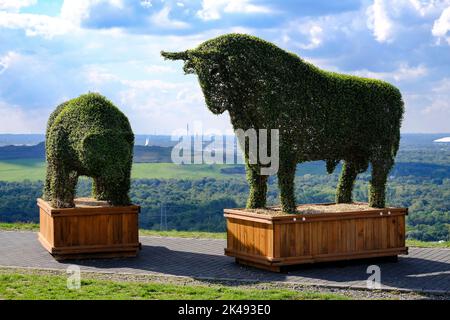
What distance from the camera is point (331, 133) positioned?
446 inches

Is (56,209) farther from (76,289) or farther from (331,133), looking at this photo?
(331,133)

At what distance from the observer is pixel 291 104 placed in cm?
1102

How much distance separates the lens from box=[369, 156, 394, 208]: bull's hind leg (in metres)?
11.9

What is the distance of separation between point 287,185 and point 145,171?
34404 millimetres

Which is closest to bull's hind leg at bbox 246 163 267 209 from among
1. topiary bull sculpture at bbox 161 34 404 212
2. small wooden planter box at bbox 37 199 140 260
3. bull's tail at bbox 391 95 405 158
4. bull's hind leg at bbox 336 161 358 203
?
topiary bull sculpture at bbox 161 34 404 212

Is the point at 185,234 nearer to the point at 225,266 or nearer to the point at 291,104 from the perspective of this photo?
the point at 225,266

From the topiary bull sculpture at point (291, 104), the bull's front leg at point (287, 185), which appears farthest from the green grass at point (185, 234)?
the bull's front leg at point (287, 185)

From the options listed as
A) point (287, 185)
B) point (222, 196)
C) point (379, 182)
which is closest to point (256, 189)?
point (287, 185)

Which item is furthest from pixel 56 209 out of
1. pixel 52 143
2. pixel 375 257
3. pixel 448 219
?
pixel 448 219

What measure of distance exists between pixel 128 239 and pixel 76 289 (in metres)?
3.27

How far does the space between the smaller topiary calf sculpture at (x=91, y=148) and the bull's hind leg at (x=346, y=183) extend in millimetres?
4299

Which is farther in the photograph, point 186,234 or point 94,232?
point 186,234

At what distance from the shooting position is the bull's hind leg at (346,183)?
12734 millimetres
